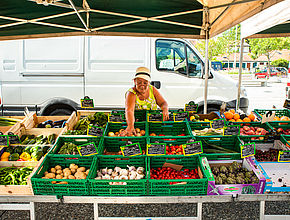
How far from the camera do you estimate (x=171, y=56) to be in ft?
19.4

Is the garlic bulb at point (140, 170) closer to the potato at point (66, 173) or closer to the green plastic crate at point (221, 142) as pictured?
the potato at point (66, 173)

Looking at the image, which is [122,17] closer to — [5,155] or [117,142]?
[117,142]

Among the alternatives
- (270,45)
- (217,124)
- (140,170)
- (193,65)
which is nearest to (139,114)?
(217,124)

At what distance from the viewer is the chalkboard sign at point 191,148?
8.54 ft

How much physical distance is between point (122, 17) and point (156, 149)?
2.24 m

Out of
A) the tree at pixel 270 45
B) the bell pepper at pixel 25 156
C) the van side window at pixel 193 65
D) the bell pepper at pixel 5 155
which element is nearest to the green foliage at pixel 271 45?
the tree at pixel 270 45

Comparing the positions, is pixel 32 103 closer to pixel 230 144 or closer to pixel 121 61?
pixel 121 61

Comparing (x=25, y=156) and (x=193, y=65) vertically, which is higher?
(x=193, y=65)

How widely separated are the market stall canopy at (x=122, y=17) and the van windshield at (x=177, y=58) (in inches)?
62.4

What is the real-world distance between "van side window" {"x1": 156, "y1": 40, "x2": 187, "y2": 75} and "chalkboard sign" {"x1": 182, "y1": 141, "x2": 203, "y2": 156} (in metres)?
3.54

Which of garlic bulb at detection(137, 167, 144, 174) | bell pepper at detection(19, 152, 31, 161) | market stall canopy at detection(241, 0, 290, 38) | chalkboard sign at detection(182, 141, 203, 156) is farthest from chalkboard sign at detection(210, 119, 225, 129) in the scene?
bell pepper at detection(19, 152, 31, 161)

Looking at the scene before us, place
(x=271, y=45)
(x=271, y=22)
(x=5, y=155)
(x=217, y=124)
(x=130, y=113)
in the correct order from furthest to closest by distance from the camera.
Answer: (x=271, y=45)
(x=271, y=22)
(x=130, y=113)
(x=217, y=124)
(x=5, y=155)

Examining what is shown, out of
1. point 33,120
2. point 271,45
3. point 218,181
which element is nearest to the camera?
point 218,181

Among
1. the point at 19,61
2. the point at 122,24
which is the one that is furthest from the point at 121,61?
the point at 19,61
